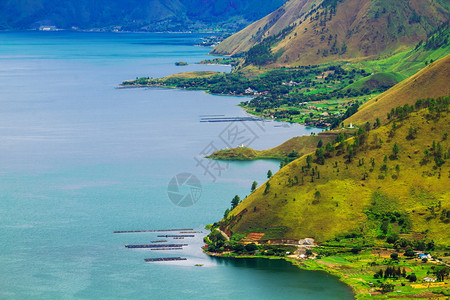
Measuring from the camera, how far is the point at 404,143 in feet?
425

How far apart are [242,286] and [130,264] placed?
1605cm

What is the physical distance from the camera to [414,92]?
178 meters

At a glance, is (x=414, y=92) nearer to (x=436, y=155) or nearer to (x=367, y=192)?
(x=436, y=155)

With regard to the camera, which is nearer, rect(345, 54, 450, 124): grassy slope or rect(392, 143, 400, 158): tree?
rect(392, 143, 400, 158): tree

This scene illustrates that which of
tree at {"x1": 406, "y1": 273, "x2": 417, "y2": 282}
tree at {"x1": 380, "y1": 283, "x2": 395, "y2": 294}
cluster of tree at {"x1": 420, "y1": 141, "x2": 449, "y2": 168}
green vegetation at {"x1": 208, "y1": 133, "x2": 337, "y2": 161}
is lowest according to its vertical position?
tree at {"x1": 380, "y1": 283, "x2": 395, "y2": 294}

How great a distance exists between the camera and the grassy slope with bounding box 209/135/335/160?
171750 mm

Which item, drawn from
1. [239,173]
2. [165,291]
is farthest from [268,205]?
[239,173]

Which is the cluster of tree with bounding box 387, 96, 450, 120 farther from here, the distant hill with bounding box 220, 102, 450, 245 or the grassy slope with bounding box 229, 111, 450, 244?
the grassy slope with bounding box 229, 111, 450, 244

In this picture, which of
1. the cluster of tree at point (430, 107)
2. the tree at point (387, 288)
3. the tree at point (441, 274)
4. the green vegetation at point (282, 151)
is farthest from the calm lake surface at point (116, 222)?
the cluster of tree at point (430, 107)

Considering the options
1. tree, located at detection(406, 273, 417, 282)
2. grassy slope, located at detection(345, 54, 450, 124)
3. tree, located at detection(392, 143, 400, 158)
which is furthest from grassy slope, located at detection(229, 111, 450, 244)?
grassy slope, located at detection(345, 54, 450, 124)

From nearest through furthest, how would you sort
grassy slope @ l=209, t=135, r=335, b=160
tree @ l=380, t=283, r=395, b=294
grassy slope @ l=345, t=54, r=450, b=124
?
1. tree @ l=380, t=283, r=395, b=294
2. grassy slope @ l=209, t=135, r=335, b=160
3. grassy slope @ l=345, t=54, r=450, b=124

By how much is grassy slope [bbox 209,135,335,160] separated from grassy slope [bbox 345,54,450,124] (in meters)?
15.4

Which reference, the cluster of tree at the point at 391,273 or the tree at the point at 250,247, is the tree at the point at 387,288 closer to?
the cluster of tree at the point at 391,273

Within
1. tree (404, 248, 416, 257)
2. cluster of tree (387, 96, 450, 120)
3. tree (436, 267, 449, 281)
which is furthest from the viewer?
cluster of tree (387, 96, 450, 120)
